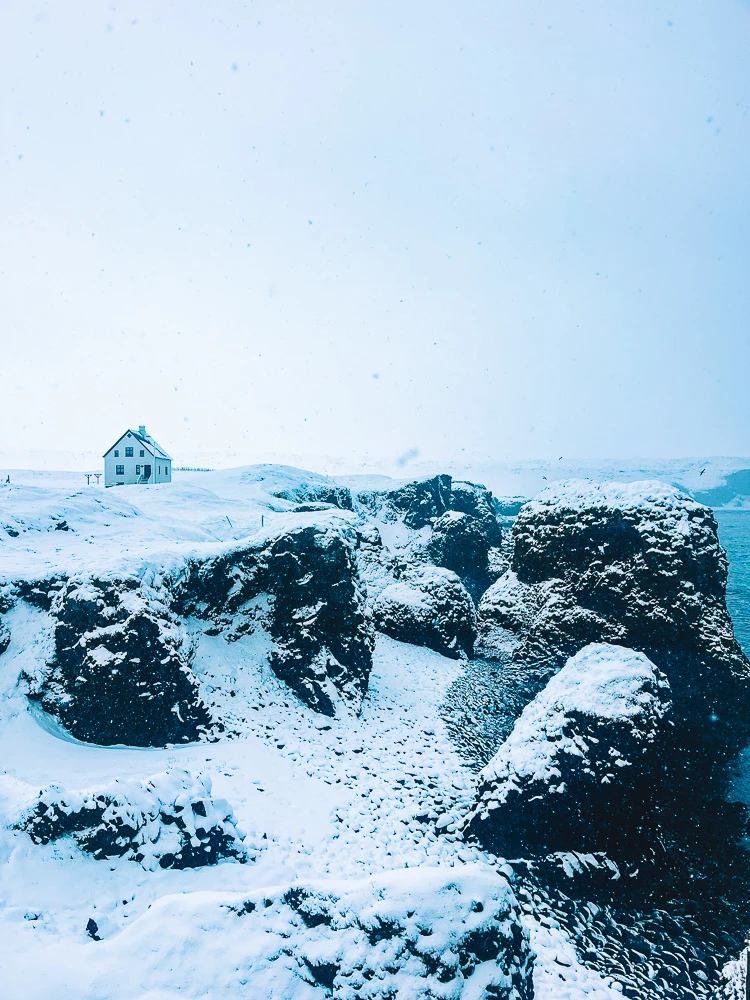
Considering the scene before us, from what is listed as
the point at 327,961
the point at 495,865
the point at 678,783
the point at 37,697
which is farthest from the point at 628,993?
the point at 37,697

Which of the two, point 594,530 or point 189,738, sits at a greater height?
point 594,530

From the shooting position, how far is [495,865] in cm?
1039

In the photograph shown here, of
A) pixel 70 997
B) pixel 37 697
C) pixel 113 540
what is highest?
pixel 113 540

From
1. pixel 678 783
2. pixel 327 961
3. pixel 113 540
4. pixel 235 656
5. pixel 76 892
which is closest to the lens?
pixel 327 961

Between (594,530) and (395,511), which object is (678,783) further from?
(395,511)

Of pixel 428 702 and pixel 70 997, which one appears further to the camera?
pixel 428 702

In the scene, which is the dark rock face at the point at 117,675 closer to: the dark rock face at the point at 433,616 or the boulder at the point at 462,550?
the dark rock face at the point at 433,616

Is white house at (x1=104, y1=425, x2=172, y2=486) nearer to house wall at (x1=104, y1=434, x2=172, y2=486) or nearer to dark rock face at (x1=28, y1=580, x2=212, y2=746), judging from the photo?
house wall at (x1=104, y1=434, x2=172, y2=486)

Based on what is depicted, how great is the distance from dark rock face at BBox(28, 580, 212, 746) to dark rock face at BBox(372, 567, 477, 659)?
11.1 metres

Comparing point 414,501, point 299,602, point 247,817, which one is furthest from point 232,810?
point 414,501

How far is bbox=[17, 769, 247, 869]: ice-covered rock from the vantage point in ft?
27.9

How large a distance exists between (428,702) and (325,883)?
11.6m

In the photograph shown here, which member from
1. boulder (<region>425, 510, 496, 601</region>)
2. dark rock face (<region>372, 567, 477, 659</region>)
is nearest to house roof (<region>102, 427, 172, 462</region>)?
boulder (<region>425, 510, 496, 601</region>)

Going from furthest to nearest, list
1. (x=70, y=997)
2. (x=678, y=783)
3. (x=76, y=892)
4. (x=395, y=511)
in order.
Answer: (x=395, y=511)
(x=678, y=783)
(x=76, y=892)
(x=70, y=997)
